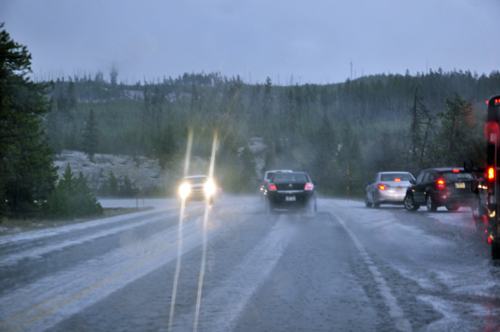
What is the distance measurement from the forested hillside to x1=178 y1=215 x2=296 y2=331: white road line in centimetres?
3022

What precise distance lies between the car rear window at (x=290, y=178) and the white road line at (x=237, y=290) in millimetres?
9511

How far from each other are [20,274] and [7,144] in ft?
42.7

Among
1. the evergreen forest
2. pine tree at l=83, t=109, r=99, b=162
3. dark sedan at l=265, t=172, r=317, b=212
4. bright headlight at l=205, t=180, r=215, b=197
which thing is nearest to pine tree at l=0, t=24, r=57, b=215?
the evergreen forest

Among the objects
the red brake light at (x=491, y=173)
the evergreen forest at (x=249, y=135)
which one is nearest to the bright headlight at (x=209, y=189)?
the evergreen forest at (x=249, y=135)

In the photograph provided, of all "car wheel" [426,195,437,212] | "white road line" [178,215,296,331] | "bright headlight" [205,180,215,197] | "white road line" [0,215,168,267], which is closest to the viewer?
"white road line" [178,215,296,331]

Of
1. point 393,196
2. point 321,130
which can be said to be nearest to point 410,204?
point 393,196

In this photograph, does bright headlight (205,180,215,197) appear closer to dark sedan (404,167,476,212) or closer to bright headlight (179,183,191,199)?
bright headlight (179,183,191,199)

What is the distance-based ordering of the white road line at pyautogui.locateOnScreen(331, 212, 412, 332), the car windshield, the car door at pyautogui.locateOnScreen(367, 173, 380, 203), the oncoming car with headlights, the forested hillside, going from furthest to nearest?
the forested hillside
the car windshield
the oncoming car with headlights
the car door at pyautogui.locateOnScreen(367, 173, 380, 203)
the white road line at pyautogui.locateOnScreen(331, 212, 412, 332)

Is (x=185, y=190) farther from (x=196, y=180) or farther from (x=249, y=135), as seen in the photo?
(x=249, y=135)

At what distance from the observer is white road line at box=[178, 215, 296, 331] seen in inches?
216

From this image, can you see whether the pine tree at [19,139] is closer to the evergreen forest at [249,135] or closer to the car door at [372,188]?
the evergreen forest at [249,135]

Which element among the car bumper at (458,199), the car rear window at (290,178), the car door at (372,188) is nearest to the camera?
the car bumper at (458,199)

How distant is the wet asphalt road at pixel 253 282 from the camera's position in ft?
18.1

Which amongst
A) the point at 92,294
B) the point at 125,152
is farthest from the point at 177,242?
the point at 125,152
